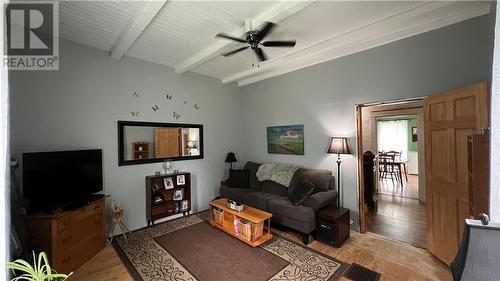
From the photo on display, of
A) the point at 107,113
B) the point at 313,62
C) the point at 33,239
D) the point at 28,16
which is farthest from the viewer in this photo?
the point at 313,62

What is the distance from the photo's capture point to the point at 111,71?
10.7 ft

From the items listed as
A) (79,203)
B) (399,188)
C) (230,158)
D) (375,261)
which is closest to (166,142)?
(230,158)

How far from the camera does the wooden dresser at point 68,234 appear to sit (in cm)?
220

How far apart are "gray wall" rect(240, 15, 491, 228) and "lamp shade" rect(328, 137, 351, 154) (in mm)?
161

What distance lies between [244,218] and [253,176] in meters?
1.45

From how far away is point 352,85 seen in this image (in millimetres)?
3295

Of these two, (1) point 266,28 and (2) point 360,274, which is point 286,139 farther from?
(2) point 360,274

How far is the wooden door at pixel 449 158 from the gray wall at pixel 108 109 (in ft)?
12.2

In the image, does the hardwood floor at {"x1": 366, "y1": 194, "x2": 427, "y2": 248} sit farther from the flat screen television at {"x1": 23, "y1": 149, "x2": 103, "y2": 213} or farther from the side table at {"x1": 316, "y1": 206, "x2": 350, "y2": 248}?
the flat screen television at {"x1": 23, "y1": 149, "x2": 103, "y2": 213}

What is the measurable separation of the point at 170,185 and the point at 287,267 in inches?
95.7

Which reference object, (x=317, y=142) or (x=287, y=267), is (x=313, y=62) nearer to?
(x=317, y=142)

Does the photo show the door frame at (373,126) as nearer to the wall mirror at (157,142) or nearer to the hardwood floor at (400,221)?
the hardwood floor at (400,221)

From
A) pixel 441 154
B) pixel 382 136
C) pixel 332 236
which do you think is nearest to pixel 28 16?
pixel 332 236

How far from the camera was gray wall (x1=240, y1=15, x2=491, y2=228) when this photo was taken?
239 cm
